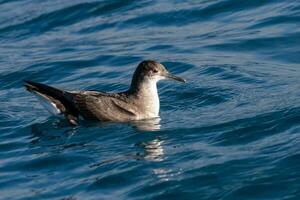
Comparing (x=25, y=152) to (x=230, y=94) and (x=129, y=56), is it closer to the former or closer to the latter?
(x=230, y=94)

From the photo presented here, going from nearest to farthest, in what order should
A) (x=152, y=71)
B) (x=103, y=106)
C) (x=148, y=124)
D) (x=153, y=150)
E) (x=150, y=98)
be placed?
(x=153, y=150), (x=148, y=124), (x=103, y=106), (x=150, y=98), (x=152, y=71)

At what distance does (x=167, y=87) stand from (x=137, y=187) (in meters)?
5.35

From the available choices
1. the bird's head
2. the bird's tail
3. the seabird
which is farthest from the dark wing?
the bird's head

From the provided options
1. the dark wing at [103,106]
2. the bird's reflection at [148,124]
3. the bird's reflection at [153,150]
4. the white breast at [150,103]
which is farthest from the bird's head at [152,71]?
the bird's reflection at [153,150]

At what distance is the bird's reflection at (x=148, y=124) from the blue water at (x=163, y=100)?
1.7 inches

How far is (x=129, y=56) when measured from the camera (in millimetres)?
19188

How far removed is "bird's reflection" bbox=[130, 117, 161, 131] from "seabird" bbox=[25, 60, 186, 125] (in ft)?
0.41

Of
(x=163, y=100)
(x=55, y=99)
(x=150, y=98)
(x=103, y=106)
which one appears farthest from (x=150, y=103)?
(x=55, y=99)

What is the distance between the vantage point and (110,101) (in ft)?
49.4

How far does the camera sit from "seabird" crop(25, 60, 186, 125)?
15.0m

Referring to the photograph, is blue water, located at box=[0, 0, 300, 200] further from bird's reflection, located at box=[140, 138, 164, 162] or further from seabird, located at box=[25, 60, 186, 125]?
seabird, located at box=[25, 60, 186, 125]

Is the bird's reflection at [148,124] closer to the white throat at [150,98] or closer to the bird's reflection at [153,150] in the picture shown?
the white throat at [150,98]

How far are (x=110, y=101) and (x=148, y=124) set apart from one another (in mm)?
685

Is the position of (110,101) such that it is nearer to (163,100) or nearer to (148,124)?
(148,124)
